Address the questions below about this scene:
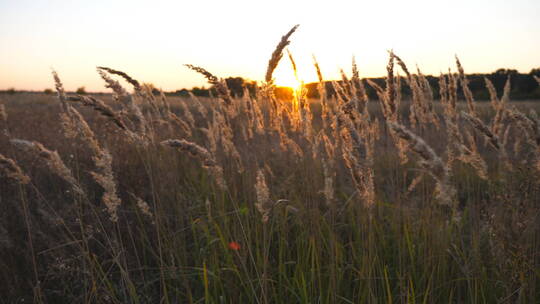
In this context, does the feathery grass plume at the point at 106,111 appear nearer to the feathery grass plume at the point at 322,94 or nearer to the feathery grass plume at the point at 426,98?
the feathery grass plume at the point at 322,94

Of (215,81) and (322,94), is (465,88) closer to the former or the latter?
(322,94)

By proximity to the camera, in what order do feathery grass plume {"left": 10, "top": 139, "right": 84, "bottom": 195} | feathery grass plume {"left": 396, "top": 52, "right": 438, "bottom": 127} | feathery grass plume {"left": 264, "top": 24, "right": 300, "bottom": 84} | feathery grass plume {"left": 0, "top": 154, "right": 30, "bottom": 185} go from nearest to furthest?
feathery grass plume {"left": 10, "top": 139, "right": 84, "bottom": 195}
feathery grass plume {"left": 0, "top": 154, "right": 30, "bottom": 185}
feathery grass plume {"left": 264, "top": 24, "right": 300, "bottom": 84}
feathery grass plume {"left": 396, "top": 52, "right": 438, "bottom": 127}

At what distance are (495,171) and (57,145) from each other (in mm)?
7140

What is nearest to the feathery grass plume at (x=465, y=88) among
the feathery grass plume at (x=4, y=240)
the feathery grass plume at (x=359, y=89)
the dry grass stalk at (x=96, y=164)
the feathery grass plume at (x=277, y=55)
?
the feathery grass plume at (x=359, y=89)

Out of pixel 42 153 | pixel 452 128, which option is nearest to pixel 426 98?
pixel 452 128

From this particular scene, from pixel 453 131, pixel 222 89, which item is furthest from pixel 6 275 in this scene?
pixel 453 131

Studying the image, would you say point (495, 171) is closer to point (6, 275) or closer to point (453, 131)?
point (453, 131)

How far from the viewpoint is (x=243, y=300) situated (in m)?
2.32

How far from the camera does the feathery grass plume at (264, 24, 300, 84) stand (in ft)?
5.90

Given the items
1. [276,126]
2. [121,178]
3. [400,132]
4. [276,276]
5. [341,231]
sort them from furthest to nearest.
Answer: [121,178]
[341,231]
[276,126]
[276,276]
[400,132]

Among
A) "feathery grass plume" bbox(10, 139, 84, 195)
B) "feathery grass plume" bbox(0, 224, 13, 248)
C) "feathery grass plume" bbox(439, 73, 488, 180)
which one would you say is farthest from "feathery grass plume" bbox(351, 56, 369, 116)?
"feathery grass plume" bbox(0, 224, 13, 248)

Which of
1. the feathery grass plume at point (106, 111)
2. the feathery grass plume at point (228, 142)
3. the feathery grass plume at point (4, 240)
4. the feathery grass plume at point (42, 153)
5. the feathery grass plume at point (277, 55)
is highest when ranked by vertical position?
the feathery grass plume at point (277, 55)

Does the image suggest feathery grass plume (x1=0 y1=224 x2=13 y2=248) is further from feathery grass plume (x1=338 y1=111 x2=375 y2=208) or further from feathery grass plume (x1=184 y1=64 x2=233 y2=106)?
feathery grass plume (x1=338 y1=111 x2=375 y2=208)

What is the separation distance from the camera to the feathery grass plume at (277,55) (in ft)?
5.90
